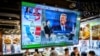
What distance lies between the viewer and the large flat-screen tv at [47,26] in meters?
3.15

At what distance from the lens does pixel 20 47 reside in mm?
3051

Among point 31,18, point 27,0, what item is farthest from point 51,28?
point 27,0

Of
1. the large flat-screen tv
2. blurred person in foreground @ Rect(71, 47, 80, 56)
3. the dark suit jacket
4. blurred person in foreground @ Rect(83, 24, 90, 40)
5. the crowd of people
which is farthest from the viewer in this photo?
blurred person in foreground @ Rect(83, 24, 90, 40)

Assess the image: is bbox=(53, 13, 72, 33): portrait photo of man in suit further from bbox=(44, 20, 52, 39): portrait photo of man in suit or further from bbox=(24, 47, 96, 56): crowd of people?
bbox=(24, 47, 96, 56): crowd of people

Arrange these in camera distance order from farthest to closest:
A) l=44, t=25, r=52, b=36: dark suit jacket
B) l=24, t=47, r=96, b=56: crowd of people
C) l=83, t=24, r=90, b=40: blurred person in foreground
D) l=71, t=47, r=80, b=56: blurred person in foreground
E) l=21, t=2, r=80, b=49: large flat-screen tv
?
l=83, t=24, r=90, b=40: blurred person in foreground → l=71, t=47, r=80, b=56: blurred person in foreground → l=44, t=25, r=52, b=36: dark suit jacket → l=24, t=47, r=96, b=56: crowd of people → l=21, t=2, r=80, b=49: large flat-screen tv

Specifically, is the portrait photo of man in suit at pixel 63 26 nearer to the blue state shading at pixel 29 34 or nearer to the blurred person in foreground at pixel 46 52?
the blurred person in foreground at pixel 46 52

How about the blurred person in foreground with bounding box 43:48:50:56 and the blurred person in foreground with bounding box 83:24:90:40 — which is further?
the blurred person in foreground with bounding box 83:24:90:40

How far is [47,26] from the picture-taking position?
3455mm

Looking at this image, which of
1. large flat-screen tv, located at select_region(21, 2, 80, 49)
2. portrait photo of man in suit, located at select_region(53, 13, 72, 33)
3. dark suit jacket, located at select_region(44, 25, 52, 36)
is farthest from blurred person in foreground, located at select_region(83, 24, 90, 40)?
dark suit jacket, located at select_region(44, 25, 52, 36)

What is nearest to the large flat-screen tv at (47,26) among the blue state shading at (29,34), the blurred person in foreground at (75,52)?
the blue state shading at (29,34)

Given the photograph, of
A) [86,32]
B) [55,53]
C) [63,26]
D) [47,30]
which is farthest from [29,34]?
[86,32]

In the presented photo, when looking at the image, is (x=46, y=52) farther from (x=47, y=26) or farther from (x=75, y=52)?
(x=75, y=52)

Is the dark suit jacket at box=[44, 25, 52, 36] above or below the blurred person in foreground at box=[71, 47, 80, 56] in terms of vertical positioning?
above

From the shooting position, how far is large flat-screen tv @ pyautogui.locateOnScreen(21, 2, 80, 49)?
315 centimetres
